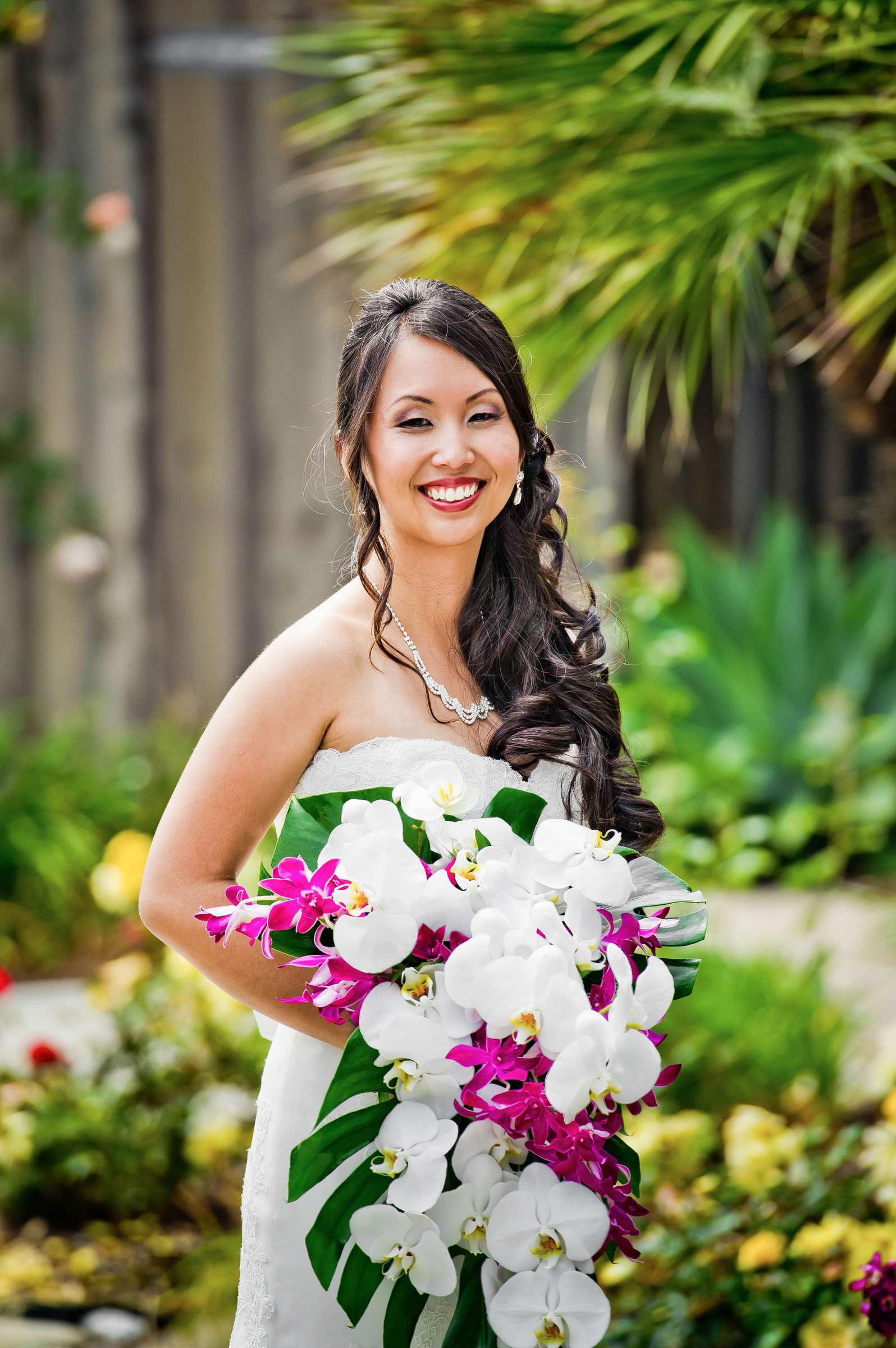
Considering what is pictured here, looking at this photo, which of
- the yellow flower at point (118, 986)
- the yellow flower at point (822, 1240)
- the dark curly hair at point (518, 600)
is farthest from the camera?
the yellow flower at point (118, 986)

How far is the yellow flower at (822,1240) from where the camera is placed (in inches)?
91.8

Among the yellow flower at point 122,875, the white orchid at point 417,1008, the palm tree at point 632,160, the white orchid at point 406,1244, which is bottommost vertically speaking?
the yellow flower at point 122,875

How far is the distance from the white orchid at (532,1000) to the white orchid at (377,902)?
9cm

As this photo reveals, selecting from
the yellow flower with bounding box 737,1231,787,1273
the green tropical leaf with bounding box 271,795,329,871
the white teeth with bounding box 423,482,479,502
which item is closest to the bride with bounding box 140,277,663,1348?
the white teeth with bounding box 423,482,479,502

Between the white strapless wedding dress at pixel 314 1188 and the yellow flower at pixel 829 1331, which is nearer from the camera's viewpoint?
the white strapless wedding dress at pixel 314 1188

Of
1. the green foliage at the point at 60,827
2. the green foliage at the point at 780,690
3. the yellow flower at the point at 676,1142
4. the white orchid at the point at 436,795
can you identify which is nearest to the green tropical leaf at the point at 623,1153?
the white orchid at the point at 436,795

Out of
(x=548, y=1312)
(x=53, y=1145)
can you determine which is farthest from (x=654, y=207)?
(x=53, y=1145)

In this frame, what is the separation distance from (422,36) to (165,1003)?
2.13m

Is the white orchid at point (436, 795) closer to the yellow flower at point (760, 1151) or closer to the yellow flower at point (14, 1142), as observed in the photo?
the yellow flower at point (760, 1151)

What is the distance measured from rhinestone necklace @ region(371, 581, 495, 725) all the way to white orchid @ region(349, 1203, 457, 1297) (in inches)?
25.1

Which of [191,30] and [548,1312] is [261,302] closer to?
[191,30]

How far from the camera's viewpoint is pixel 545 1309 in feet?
4.37

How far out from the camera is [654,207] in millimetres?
2320

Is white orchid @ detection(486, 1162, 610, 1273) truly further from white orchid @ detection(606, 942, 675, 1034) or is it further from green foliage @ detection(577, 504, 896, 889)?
green foliage @ detection(577, 504, 896, 889)
